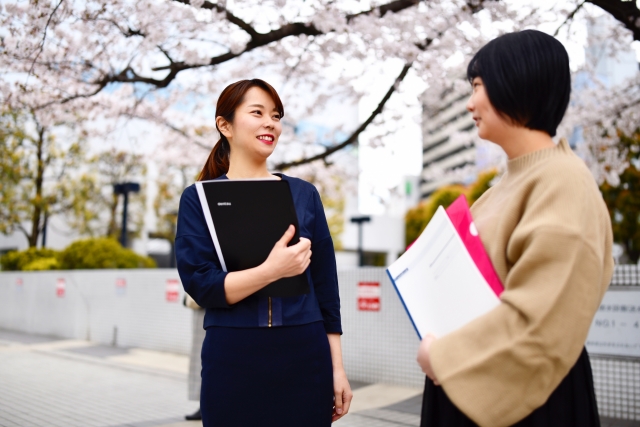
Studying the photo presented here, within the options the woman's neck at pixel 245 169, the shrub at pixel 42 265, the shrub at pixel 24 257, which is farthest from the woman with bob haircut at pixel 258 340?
the shrub at pixel 24 257

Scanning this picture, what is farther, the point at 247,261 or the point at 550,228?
the point at 247,261

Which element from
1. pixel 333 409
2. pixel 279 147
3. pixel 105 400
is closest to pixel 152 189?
pixel 279 147

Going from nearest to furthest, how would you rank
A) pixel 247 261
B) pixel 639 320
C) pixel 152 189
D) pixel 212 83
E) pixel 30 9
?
pixel 247 261
pixel 30 9
pixel 639 320
pixel 212 83
pixel 152 189

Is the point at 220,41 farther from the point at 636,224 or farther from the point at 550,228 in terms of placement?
the point at 636,224

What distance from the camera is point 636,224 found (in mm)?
16484

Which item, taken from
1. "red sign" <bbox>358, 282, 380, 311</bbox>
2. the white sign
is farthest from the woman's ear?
"red sign" <bbox>358, 282, 380, 311</bbox>

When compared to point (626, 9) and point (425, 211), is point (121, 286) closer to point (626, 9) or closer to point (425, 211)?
point (626, 9)

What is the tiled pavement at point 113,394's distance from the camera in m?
4.97

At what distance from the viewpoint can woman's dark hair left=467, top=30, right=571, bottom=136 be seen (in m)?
1.29

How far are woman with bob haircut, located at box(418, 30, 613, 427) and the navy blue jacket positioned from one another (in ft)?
1.88

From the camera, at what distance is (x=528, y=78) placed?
50.8 inches

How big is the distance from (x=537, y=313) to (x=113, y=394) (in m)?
5.93

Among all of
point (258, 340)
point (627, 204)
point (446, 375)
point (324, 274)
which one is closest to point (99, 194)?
point (627, 204)

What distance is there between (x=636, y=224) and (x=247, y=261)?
17.4m
